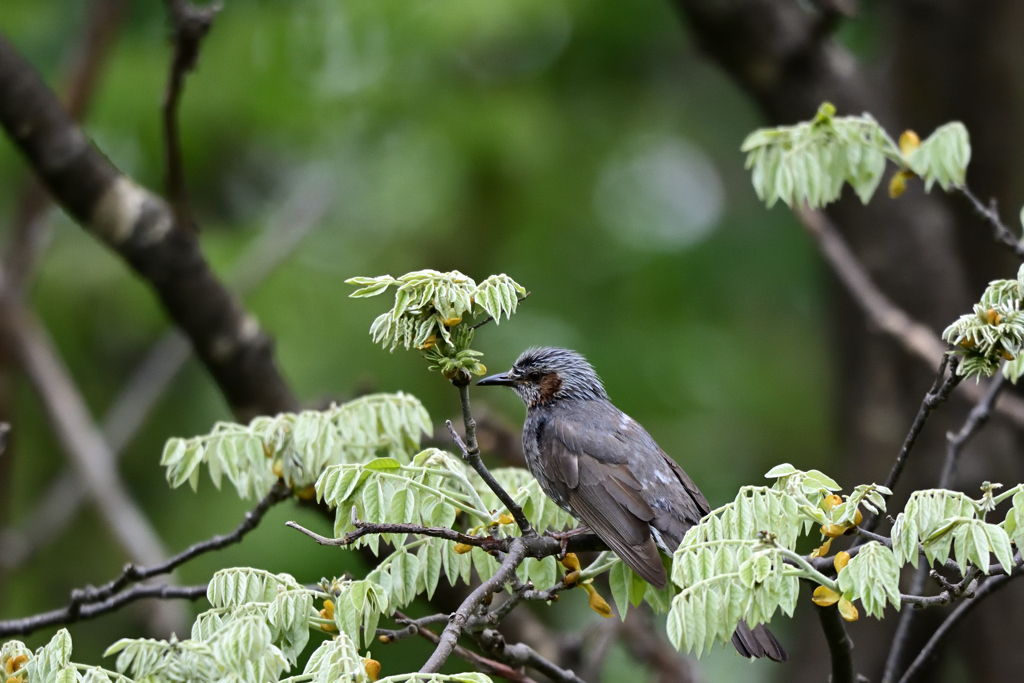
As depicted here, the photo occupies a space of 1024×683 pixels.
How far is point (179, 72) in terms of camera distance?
4.23m

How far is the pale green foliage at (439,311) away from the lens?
2.31 meters

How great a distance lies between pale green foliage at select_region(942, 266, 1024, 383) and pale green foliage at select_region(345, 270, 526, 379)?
43.2 inches

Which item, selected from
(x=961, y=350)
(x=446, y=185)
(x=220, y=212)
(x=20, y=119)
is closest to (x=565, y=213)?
(x=446, y=185)

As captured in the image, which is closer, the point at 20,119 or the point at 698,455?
the point at 20,119

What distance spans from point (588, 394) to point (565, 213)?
4.95 metres

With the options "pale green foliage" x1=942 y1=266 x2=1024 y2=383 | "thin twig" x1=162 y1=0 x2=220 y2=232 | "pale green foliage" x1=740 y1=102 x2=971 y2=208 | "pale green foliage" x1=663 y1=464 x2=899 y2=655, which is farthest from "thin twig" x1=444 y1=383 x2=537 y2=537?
"thin twig" x1=162 y1=0 x2=220 y2=232

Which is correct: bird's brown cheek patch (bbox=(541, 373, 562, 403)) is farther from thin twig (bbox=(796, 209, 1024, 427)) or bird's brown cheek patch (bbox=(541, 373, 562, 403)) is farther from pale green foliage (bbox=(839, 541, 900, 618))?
pale green foliage (bbox=(839, 541, 900, 618))

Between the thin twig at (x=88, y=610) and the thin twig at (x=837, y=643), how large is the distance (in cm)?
184

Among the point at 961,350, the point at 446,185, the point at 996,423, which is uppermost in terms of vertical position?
the point at 446,185

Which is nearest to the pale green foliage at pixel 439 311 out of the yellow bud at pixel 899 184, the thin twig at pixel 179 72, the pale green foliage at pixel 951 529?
the pale green foliage at pixel 951 529

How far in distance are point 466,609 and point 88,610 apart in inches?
64.1

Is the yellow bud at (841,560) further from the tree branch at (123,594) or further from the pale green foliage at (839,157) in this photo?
the tree branch at (123,594)

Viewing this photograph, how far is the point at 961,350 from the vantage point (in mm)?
2441

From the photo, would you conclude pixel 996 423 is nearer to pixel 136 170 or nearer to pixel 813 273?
pixel 813 273
